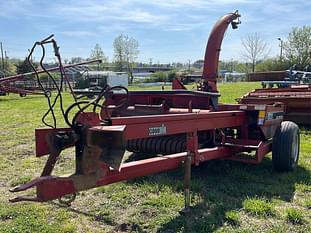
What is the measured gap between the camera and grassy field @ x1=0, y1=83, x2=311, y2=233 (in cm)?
334

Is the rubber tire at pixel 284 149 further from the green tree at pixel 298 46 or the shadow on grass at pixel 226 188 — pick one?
the green tree at pixel 298 46

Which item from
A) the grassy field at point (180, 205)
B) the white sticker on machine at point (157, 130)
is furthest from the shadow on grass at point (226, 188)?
the white sticker on machine at point (157, 130)

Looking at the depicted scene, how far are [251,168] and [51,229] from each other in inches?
118

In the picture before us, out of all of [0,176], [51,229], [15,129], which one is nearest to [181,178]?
[51,229]

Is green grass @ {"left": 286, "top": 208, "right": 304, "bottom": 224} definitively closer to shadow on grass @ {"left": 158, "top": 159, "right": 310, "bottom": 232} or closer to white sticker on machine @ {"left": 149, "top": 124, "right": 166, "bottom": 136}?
shadow on grass @ {"left": 158, "top": 159, "right": 310, "bottom": 232}

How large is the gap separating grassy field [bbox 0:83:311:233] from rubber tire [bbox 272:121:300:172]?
0.12 metres

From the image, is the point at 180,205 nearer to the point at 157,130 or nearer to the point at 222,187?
the point at 222,187

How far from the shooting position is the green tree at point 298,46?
44.3m

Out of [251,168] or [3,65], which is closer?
[251,168]

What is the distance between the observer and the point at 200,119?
3.92 m

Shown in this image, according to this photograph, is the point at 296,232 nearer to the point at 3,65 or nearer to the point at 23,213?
the point at 23,213

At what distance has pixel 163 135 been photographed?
358cm

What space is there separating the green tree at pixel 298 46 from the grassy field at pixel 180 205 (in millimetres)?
42585

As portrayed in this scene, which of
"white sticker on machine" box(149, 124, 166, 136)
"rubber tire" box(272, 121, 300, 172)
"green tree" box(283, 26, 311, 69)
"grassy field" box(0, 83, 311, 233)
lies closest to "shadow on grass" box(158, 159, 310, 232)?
"grassy field" box(0, 83, 311, 233)
